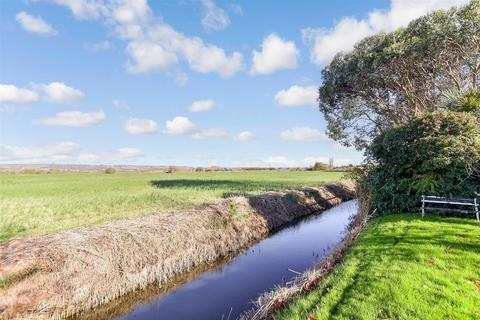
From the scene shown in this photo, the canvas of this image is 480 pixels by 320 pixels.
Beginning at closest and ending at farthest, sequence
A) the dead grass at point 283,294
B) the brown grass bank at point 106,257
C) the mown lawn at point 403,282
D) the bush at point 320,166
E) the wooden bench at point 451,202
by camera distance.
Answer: the mown lawn at point 403,282 → the dead grass at point 283,294 → the brown grass bank at point 106,257 → the wooden bench at point 451,202 → the bush at point 320,166

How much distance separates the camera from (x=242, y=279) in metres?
12.0

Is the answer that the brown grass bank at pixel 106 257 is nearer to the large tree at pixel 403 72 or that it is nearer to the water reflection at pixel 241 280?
the water reflection at pixel 241 280

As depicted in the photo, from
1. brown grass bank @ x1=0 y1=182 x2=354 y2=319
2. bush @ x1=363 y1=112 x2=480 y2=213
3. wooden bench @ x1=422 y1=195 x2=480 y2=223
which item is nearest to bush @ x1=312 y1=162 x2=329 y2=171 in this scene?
bush @ x1=363 y1=112 x2=480 y2=213

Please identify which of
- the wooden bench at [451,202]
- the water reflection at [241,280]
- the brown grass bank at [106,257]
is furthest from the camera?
the wooden bench at [451,202]

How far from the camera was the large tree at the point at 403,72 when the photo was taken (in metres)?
22.0

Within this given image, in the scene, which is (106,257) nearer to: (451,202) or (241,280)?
(241,280)

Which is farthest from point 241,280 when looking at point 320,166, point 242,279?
point 320,166

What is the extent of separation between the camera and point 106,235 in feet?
36.8

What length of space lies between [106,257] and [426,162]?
14651mm

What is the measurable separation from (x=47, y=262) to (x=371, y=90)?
1045 inches

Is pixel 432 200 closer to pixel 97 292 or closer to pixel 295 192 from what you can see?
pixel 295 192

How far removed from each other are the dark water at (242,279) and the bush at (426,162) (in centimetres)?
378

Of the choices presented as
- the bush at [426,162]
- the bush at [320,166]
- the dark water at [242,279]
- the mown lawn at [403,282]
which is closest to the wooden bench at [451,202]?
the bush at [426,162]

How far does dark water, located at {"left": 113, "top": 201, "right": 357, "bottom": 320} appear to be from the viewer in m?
9.51
